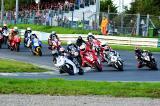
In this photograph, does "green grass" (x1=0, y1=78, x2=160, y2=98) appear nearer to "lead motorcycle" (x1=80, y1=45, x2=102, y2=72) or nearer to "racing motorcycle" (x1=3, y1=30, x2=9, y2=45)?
"lead motorcycle" (x1=80, y1=45, x2=102, y2=72)

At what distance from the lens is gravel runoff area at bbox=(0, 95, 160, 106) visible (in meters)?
12.1

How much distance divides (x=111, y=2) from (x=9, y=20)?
2002 cm

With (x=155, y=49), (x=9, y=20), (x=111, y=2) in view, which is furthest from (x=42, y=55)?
(x=111, y=2)

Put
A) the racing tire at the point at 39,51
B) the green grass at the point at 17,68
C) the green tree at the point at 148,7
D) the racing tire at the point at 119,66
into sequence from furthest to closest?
the green tree at the point at 148,7 < the racing tire at the point at 39,51 < the racing tire at the point at 119,66 < the green grass at the point at 17,68

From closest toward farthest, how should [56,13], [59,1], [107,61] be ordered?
[107,61]
[56,13]
[59,1]

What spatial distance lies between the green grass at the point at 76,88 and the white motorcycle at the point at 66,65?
5288 mm

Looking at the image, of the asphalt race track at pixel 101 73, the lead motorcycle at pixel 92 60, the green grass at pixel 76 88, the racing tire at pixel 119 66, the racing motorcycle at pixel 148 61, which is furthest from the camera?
the racing motorcycle at pixel 148 61

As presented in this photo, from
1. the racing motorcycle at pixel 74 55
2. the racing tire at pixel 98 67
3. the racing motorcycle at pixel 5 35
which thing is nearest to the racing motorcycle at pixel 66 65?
the racing motorcycle at pixel 74 55

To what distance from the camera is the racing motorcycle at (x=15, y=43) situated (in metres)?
33.8

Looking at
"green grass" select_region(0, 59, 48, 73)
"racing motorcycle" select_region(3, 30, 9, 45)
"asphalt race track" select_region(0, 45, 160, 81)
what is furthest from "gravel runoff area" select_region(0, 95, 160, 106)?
"racing motorcycle" select_region(3, 30, 9, 45)

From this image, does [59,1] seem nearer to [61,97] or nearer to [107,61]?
[107,61]

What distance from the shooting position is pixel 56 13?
5600cm

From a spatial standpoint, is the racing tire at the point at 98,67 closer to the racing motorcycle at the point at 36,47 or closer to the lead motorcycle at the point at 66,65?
the lead motorcycle at the point at 66,65

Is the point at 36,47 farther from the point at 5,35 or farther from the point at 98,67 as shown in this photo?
the point at 98,67
